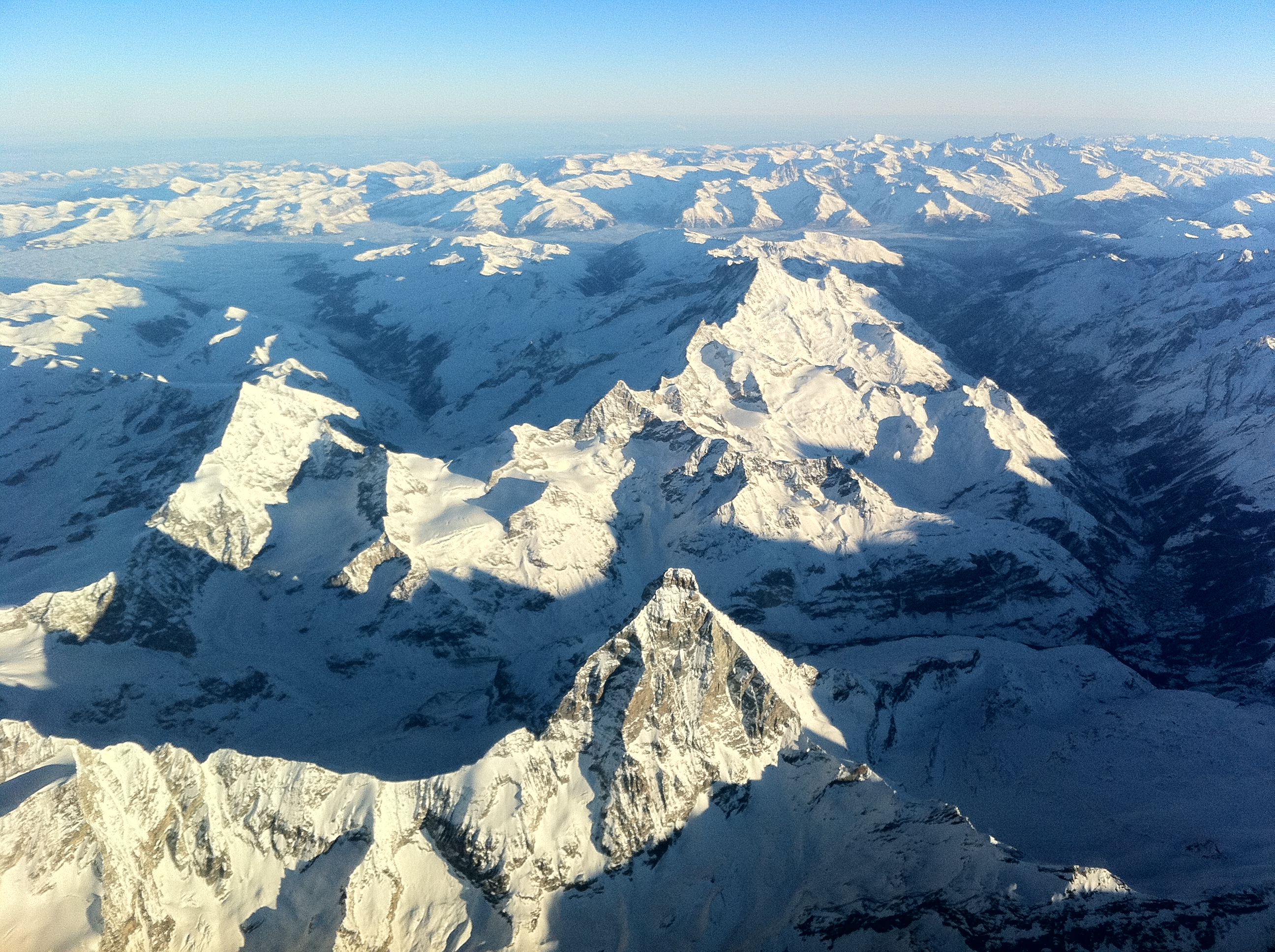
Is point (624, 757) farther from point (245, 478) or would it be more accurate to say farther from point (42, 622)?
point (245, 478)

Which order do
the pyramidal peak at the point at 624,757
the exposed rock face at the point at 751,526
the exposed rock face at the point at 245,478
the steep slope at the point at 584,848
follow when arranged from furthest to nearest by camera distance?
1. the exposed rock face at the point at 751,526
2. the exposed rock face at the point at 245,478
3. the pyramidal peak at the point at 624,757
4. the steep slope at the point at 584,848

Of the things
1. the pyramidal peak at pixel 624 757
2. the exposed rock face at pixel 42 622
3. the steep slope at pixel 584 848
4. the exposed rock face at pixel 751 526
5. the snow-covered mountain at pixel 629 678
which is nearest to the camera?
the steep slope at pixel 584 848

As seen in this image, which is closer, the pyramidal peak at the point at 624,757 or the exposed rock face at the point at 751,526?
the pyramidal peak at the point at 624,757

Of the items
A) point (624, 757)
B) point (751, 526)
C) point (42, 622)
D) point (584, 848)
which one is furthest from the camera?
point (751, 526)

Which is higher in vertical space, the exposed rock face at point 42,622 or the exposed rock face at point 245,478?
the exposed rock face at point 245,478

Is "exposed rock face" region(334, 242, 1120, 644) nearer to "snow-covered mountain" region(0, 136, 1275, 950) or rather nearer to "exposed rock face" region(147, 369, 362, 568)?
"snow-covered mountain" region(0, 136, 1275, 950)

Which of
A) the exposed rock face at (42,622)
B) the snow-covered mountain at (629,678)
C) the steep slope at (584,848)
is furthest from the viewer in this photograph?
the exposed rock face at (42,622)

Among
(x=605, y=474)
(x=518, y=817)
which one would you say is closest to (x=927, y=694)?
(x=518, y=817)

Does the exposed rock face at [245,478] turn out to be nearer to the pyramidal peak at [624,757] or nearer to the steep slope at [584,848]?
the steep slope at [584,848]

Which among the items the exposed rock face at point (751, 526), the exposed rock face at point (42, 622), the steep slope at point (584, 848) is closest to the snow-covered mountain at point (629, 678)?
the steep slope at point (584, 848)

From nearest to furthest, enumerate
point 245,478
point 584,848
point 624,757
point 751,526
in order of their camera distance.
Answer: point 584,848 < point 624,757 < point 245,478 < point 751,526

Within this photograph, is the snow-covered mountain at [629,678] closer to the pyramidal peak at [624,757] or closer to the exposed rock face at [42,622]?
the pyramidal peak at [624,757]

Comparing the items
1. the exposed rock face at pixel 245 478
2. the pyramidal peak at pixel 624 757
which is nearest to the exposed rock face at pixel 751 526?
the exposed rock face at pixel 245 478

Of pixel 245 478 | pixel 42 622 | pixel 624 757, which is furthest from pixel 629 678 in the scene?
pixel 245 478
